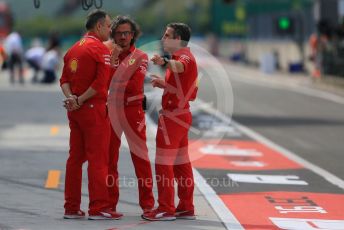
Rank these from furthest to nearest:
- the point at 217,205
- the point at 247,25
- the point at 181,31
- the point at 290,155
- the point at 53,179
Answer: the point at 247,25 < the point at 290,155 < the point at 53,179 < the point at 217,205 < the point at 181,31

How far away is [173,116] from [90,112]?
2.73 feet

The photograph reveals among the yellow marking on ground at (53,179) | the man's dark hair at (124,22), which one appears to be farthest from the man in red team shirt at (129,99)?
the yellow marking on ground at (53,179)

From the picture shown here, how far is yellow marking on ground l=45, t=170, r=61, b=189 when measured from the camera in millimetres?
14430

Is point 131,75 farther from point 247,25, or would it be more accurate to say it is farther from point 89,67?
point 247,25

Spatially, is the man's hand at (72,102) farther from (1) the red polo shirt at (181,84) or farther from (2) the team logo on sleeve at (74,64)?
(1) the red polo shirt at (181,84)

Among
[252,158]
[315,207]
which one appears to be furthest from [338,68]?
[315,207]

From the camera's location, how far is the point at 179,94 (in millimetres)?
11727

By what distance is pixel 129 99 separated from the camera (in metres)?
11.8

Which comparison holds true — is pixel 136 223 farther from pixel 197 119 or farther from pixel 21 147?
pixel 197 119

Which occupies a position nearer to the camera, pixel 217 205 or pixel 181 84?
pixel 181 84

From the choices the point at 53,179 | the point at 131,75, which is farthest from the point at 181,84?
the point at 53,179

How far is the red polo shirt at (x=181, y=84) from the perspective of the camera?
11.7 metres

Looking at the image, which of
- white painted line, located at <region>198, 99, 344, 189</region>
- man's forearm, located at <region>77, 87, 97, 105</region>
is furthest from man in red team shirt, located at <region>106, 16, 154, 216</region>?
white painted line, located at <region>198, 99, 344, 189</region>

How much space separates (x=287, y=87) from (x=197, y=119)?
17465 millimetres
